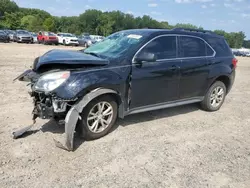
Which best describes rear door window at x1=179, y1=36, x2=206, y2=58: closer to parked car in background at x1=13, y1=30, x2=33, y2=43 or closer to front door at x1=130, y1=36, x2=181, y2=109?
front door at x1=130, y1=36, x2=181, y2=109

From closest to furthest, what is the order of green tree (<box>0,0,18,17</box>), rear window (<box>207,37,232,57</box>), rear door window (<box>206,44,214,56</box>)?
rear door window (<box>206,44,214,56</box>) → rear window (<box>207,37,232,57</box>) → green tree (<box>0,0,18,17</box>)

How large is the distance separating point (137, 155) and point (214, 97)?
3.20 m

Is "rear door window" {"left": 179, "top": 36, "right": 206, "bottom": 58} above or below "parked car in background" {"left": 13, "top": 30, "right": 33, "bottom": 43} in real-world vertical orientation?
above

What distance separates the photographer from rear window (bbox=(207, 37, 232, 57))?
20.3ft

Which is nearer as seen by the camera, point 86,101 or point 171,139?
point 86,101

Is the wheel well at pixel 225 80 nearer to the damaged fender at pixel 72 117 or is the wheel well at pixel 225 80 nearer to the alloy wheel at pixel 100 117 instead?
the alloy wheel at pixel 100 117

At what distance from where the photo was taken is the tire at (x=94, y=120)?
423 centimetres

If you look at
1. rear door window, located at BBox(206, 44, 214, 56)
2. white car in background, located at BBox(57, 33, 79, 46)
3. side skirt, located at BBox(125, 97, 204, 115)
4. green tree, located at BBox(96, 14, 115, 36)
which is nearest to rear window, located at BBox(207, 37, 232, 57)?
rear door window, located at BBox(206, 44, 214, 56)

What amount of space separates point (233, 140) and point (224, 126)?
2.38ft

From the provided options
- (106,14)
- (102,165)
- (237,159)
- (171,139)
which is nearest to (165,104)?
(171,139)

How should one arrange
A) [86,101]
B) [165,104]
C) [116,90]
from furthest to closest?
1. [165,104]
2. [116,90]
3. [86,101]

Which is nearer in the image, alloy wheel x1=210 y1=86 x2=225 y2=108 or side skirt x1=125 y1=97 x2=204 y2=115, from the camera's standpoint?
side skirt x1=125 y1=97 x2=204 y2=115

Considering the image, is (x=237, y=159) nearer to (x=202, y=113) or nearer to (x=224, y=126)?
(x=224, y=126)

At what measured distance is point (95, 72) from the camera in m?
4.27
